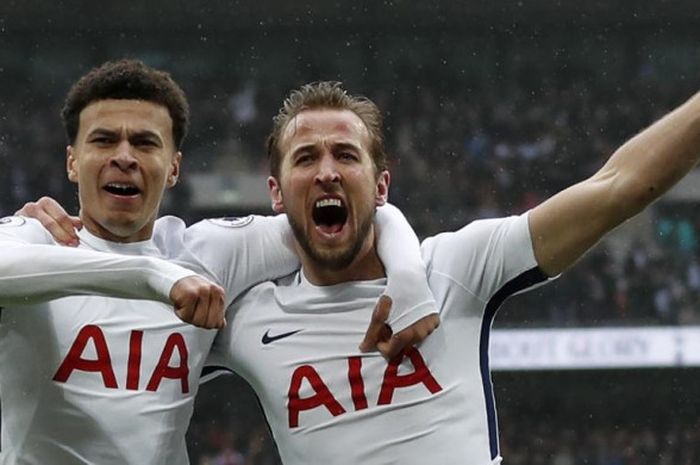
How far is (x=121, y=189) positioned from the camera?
303 centimetres

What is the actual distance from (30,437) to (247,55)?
47.6 ft

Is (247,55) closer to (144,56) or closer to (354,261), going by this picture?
(144,56)

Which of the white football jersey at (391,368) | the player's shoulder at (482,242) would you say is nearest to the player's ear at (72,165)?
the white football jersey at (391,368)

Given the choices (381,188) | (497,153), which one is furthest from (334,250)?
(497,153)

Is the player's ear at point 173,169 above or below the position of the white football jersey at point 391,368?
above

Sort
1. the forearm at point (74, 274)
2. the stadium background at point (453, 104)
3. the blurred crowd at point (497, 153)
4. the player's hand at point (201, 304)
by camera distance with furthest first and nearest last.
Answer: the blurred crowd at point (497, 153) < the stadium background at point (453, 104) < the forearm at point (74, 274) < the player's hand at point (201, 304)

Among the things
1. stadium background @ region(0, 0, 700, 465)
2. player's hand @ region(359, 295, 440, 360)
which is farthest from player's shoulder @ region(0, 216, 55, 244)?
stadium background @ region(0, 0, 700, 465)

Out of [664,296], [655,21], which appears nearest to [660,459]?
[664,296]

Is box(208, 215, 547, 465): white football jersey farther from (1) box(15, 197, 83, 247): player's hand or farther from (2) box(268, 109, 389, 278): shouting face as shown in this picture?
(1) box(15, 197, 83, 247): player's hand

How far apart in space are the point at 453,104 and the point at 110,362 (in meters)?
14.2

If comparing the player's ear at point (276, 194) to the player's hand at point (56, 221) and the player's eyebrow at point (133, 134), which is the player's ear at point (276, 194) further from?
the player's hand at point (56, 221)

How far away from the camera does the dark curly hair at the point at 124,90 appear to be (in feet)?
10.3

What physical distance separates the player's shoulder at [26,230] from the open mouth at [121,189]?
0.16 m

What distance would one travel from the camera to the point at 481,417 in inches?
115
